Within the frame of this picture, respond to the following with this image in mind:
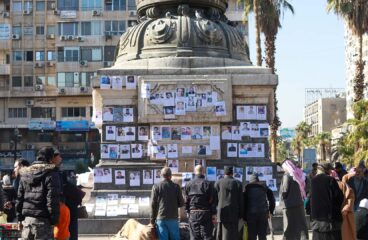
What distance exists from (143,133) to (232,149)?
1.76 m

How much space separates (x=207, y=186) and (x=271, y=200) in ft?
3.83

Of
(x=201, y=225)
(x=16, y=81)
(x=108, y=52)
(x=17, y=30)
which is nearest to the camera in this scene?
(x=201, y=225)

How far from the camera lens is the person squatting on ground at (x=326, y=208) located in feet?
32.5

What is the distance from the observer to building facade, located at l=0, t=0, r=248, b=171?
186 feet

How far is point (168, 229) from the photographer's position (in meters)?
10.6

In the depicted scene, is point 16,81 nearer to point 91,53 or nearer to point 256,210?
point 91,53

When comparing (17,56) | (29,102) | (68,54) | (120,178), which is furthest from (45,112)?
(120,178)

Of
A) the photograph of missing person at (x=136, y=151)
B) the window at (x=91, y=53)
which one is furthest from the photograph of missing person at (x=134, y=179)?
the window at (x=91, y=53)

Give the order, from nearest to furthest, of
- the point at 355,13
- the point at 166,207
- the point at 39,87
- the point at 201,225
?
the point at 166,207, the point at 201,225, the point at 355,13, the point at 39,87

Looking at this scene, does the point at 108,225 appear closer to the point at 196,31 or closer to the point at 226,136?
the point at 226,136

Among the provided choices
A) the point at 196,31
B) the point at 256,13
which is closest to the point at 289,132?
the point at 256,13

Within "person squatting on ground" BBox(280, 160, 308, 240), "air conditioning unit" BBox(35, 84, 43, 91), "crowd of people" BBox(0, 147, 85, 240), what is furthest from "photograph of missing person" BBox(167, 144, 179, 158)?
"air conditioning unit" BBox(35, 84, 43, 91)

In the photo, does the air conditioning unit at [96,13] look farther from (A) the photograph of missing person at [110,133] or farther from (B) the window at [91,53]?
(A) the photograph of missing person at [110,133]

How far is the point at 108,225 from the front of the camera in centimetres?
1264
